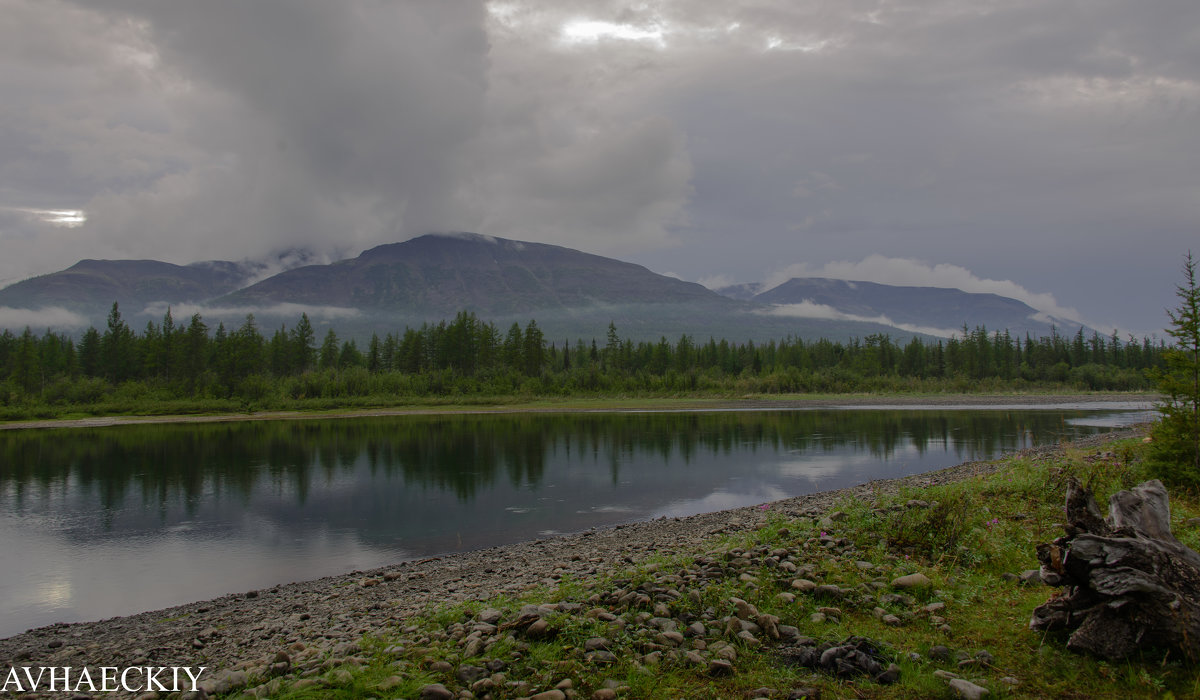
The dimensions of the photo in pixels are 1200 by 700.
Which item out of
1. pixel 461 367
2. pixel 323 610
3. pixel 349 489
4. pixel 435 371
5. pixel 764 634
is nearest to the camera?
pixel 764 634

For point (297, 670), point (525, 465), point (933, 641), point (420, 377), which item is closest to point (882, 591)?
point (933, 641)

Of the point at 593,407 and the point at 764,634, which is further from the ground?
the point at 764,634

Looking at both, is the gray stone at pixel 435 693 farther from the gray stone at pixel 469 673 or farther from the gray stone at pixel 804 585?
the gray stone at pixel 804 585

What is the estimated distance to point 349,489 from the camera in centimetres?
2702

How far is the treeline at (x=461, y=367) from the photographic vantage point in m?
86.9

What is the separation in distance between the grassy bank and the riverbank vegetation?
277ft

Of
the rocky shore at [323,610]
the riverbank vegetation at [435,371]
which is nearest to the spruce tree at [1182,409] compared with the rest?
the rocky shore at [323,610]

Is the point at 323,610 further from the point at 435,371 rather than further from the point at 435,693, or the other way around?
the point at 435,371

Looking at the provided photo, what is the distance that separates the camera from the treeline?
86.9 metres

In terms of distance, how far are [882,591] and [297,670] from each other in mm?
6852

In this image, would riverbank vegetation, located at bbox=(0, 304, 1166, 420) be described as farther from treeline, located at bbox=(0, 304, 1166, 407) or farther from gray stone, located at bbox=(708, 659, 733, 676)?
gray stone, located at bbox=(708, 659, 733, 676)

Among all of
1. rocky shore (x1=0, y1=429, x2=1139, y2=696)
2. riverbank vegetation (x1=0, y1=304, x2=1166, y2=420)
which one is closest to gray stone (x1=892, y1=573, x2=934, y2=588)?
rocky shore (x1=0, y1=429, x2=1139, y2=696)

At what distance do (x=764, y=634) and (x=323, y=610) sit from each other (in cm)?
772

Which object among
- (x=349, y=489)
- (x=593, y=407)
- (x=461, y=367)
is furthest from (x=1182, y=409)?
(x=461, y=367)
